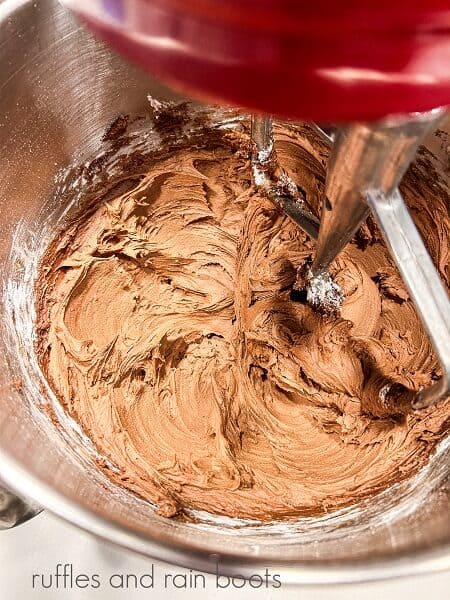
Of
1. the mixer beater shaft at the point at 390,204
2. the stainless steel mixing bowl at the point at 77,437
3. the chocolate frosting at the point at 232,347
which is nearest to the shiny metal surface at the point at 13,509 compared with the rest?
the stainless steel mixing bowl at the point at 77,437

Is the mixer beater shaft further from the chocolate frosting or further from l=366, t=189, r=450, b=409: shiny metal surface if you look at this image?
the chocolate frosting

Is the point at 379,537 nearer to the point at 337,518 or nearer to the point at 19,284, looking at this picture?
the point at 337,518

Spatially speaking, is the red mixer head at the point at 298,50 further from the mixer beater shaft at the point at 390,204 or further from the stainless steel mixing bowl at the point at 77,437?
the stainless steel mixing bowl at the point at 77,437

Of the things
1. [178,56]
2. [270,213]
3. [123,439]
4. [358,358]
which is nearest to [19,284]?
[123,439]

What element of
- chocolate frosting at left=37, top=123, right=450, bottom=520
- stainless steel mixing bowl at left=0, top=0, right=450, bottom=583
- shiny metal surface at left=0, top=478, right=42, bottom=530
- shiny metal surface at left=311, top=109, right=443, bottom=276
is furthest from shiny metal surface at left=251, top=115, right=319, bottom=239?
shiny metal surface at left=0, top=478, right=42, bottom=530

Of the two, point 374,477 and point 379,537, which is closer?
point 379,537

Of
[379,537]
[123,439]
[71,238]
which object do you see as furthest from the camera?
[71,238]
